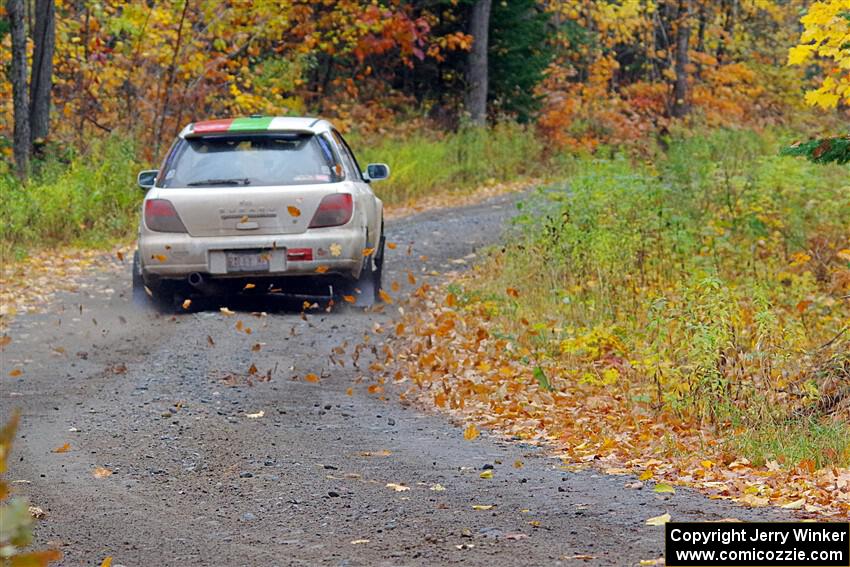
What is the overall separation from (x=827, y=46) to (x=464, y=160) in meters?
17.6

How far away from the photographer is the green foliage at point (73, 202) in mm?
16656

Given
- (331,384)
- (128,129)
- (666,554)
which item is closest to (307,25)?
(128,129)

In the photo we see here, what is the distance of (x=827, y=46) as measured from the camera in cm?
853

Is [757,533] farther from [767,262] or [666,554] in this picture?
[767,262]

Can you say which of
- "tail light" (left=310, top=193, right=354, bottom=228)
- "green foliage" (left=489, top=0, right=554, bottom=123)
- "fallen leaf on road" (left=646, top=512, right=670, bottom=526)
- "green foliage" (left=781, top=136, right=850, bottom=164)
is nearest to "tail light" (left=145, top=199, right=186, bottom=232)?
"tail light" (left=310, top=193, right=354, bottom=228)

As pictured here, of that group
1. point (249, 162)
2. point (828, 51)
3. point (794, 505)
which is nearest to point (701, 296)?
point (828, 51)

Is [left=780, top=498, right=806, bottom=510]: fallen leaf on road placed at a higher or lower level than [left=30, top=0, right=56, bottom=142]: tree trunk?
lower

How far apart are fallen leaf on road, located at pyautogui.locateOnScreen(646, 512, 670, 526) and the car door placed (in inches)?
265

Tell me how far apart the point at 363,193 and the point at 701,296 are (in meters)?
4.32

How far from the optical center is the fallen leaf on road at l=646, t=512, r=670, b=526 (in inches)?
216

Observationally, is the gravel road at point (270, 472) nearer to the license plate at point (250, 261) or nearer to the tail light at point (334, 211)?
the license plate at point (250, 261)

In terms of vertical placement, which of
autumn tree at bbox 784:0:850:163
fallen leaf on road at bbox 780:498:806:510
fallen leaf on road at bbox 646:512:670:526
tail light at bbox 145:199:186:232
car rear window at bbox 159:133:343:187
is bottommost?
fallen leaf on road at bbox 780:498:806:510

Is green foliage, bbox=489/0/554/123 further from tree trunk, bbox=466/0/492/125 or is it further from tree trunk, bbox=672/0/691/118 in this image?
tree trunk, bbox=672/0/691/118

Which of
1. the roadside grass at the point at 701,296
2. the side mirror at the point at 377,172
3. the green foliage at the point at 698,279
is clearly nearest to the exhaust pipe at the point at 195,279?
the side mirror at the point at 377,172
